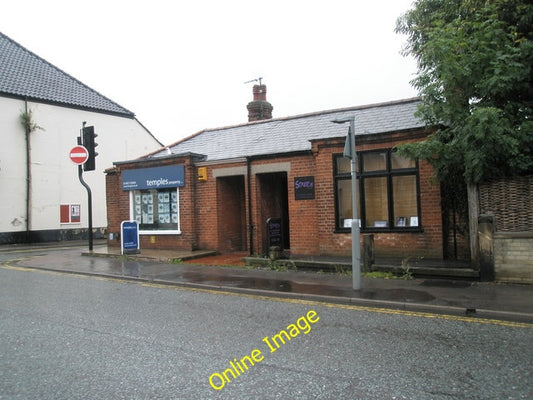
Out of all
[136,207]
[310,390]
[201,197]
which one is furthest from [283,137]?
[310,390]

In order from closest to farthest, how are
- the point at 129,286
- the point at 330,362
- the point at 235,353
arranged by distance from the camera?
the point at 330,362 → the point at 235,353 → the point at 129,286

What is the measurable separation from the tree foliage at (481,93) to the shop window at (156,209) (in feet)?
28.2

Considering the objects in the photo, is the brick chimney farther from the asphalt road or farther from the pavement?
the asphalt road

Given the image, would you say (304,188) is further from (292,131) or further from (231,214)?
(231,214)

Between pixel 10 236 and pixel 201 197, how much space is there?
1347cm

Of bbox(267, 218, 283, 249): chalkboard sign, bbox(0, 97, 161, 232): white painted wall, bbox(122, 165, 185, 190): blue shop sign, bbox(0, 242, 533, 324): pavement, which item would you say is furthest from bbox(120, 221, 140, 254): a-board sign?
bbox(0, 97, 161, 232): white painted wall

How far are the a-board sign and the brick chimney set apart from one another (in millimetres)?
9826

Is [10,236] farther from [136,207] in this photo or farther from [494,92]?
[494,92]

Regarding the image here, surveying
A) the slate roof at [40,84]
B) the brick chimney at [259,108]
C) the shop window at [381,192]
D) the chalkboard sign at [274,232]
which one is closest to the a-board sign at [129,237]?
the chalkboard sign at [274,232]

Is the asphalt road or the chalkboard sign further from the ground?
the chalkboard sign

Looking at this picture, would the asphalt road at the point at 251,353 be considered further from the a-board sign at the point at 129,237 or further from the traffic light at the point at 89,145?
the traffic light at the point at 89,145

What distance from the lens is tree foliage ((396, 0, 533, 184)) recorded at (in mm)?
8250

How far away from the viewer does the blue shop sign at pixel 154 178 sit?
48.8 feet

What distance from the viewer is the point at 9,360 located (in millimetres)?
5051
